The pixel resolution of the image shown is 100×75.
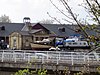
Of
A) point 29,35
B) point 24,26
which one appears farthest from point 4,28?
point 29,35

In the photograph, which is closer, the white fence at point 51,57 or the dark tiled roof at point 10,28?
the white fence at point 51,57

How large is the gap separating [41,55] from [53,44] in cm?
2247

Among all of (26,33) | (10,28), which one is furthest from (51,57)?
(10,28)

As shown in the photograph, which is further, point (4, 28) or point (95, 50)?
point (4, 28)

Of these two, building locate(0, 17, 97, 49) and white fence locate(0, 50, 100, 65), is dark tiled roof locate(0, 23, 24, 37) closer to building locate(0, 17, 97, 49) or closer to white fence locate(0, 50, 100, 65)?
building locate(0, 17, 97, 49)

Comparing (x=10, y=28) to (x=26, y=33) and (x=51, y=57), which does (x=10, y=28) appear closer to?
(x=26, y=33)

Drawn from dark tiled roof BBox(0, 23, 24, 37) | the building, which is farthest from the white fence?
dark tiled roof BBox(0, 23, 24, 37)

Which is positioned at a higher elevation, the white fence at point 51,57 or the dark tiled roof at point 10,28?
the dark tiled roof at point 10,28

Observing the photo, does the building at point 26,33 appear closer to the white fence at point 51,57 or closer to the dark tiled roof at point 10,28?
the dark tiled roof at point 10,28

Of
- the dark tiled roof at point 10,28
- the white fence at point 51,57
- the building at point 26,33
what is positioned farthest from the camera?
the dark tiled roof at point 10,28

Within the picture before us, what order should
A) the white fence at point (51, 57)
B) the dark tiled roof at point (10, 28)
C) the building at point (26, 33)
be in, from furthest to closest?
the dark tiled roof at point (10, 28) < the building at point (26, 33) < the white fence at point (51, 57)

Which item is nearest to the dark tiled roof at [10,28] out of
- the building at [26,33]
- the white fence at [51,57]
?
the building at [26,33]

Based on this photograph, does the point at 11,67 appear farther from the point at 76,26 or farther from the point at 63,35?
the point at 63,35

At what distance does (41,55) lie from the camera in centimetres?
2131
